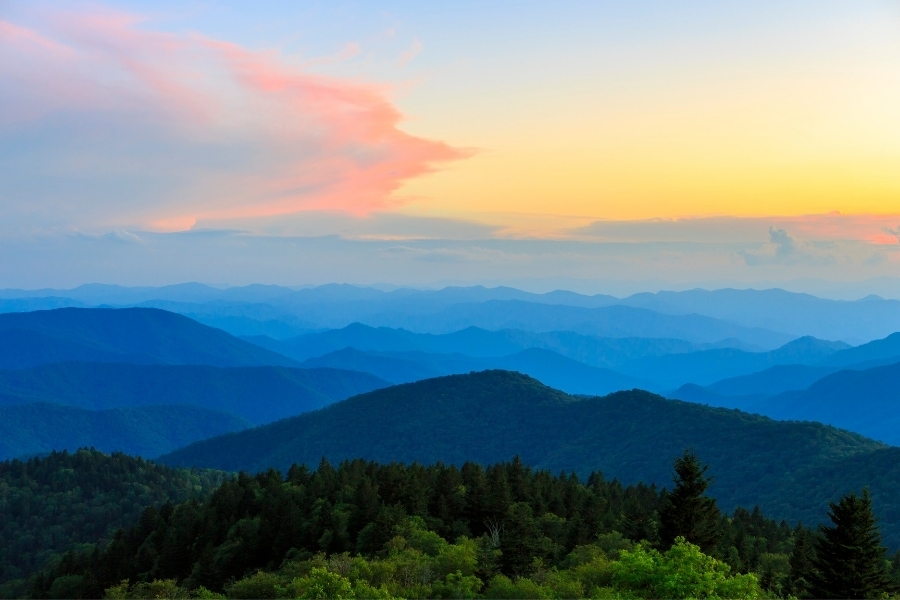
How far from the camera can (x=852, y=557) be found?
52.2 m

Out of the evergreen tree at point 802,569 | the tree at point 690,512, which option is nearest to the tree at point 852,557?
the evergreen tree at point 802,569

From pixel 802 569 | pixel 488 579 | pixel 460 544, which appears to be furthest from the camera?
pixel 802 569

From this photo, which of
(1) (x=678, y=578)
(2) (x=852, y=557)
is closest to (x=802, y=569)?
(2) (x=852, y=557)

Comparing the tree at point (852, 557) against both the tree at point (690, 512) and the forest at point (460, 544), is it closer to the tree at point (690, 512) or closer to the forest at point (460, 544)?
the forest at point (460, 544)

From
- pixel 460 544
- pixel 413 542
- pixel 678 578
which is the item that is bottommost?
pixel 413 542

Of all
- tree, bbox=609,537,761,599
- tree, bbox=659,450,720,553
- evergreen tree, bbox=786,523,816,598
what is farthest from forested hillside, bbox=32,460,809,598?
evergreen tree, bbox=786,523,816,598

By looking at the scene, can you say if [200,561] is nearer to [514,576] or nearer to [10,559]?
[514,576]

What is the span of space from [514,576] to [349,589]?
2249 cm

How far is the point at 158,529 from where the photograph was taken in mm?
114812

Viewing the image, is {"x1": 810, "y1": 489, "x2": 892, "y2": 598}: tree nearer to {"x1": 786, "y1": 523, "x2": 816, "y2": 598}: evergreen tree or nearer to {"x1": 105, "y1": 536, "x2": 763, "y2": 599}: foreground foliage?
{"x1": 786, "y1": 523, "x2": 816, "y2": 598}: evergreen tree

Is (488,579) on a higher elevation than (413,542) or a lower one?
higher

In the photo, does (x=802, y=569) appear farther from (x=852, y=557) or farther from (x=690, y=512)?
(x=690, y=512)

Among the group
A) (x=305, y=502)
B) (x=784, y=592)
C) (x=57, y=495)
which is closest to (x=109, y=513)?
(x=57, y=495)

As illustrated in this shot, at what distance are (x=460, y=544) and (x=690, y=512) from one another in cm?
2104
